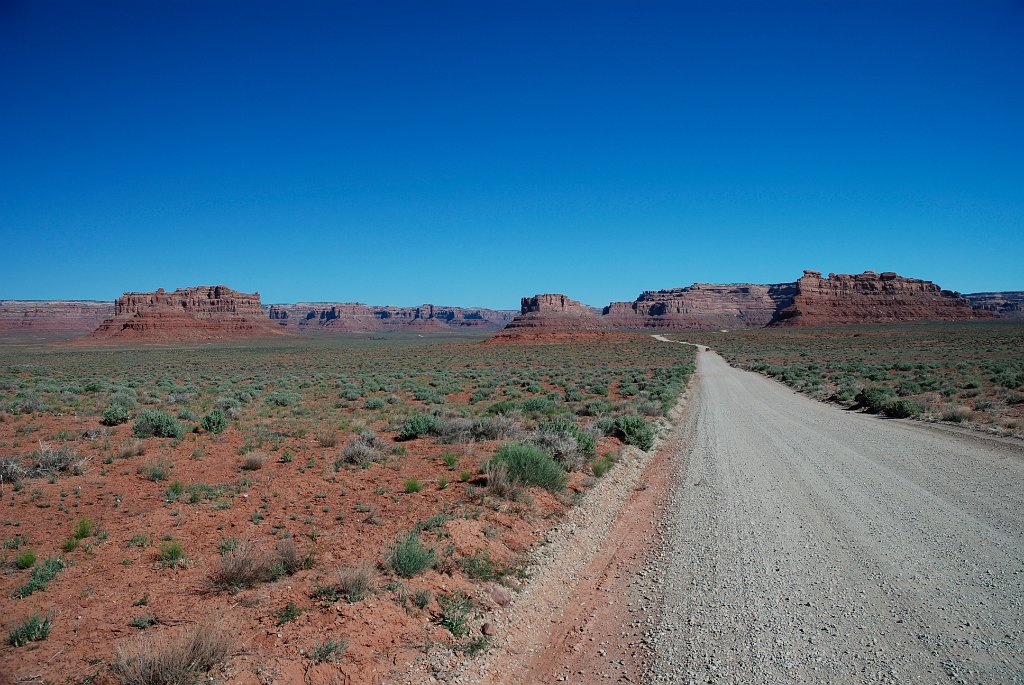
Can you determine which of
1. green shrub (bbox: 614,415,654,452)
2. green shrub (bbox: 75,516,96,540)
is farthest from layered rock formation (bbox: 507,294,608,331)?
green shrub (bbox: 75,516,96,540)

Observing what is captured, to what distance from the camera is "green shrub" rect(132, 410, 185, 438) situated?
1265cm

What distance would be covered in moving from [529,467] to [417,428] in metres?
5.16

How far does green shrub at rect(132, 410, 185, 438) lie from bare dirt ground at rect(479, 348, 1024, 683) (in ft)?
34.2

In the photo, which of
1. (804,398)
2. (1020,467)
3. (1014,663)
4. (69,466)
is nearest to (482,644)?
(1014,663)

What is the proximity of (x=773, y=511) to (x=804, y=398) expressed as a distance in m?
17.5

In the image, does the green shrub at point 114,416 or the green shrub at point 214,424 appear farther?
the green shrub at point 114,416

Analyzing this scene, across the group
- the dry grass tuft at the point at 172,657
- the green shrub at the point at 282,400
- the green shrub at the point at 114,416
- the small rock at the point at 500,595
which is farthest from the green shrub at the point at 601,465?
the green shrub at the point at 282,400

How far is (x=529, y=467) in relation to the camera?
28.8 feet

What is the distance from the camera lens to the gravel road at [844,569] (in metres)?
4.46

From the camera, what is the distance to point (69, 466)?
370 inches

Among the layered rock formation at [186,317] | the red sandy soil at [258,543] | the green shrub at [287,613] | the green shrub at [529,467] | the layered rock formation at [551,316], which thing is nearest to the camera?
the red sandy soil at [258,543]

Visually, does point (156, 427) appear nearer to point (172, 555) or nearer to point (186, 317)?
point (172, 555)

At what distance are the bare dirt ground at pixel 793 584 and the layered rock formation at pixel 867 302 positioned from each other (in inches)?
5927

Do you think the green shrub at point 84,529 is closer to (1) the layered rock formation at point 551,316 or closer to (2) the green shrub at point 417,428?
(2) the green shrub at point 417,428
